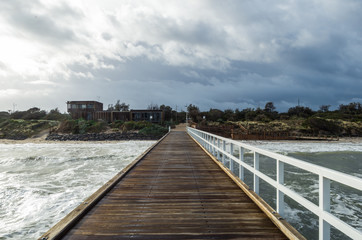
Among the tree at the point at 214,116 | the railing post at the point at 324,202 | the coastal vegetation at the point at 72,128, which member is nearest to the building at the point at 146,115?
the coastal vegetation at the point at 72,128

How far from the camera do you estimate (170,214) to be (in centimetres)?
334

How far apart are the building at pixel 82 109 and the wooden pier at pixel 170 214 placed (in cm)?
4594

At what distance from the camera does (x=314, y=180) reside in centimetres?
980

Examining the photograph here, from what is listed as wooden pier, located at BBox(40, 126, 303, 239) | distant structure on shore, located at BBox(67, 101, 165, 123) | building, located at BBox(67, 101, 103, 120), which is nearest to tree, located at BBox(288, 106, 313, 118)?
distant structure on shore, located at BBox(67, 101, 165, 123)

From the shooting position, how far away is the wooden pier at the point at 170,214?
8.94 feet

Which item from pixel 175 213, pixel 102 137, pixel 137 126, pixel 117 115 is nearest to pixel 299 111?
pixel 137 126

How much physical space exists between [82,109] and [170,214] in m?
50.0

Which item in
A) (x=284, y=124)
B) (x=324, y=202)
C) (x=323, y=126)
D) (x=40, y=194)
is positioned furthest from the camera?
(x=284, y=124)

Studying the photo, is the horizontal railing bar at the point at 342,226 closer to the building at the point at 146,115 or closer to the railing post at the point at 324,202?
the railing post at the point at 324,202

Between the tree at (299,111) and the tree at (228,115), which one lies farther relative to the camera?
the tree at (299,111)

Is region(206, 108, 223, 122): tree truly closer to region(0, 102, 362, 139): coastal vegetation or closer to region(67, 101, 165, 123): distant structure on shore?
region(0, 102, 362, 139): coastal vegetation

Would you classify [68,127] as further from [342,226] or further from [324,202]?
[342,226]

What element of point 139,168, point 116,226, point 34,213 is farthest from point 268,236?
point 34,213

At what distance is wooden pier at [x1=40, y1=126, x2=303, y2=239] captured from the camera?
2725 mm
